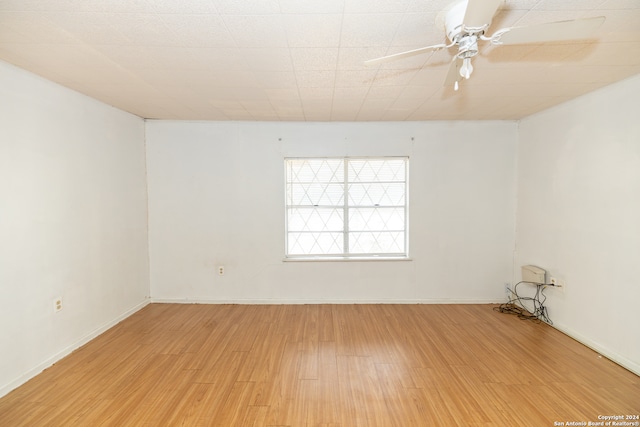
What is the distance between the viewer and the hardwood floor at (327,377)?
1.93 m

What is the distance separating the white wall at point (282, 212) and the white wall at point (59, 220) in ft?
1.66

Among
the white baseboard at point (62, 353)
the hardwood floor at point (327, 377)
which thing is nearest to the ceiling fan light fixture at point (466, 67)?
the hardwood floor at point (327, 377)

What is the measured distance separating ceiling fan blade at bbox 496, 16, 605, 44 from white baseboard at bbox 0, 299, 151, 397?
388 cm

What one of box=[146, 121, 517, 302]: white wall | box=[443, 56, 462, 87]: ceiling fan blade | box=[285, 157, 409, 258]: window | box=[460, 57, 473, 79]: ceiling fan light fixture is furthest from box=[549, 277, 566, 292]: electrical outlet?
box=[460, 57, 473, 79]: ceiling fan light fixture

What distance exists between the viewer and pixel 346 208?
3959mm

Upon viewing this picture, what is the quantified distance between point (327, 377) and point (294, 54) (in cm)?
245

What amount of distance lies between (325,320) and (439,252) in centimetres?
179

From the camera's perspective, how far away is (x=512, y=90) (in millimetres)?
2688

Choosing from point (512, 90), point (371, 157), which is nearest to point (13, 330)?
point (371, 157)

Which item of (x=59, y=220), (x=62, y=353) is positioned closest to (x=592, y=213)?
(x=59, y=220)

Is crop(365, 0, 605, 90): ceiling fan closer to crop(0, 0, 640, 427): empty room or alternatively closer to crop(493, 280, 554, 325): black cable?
crop(0, 0, 640, 427): empty room

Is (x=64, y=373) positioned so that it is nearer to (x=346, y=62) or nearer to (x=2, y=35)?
(x=2, y=35)

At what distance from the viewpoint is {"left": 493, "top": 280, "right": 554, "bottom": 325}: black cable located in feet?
11.0

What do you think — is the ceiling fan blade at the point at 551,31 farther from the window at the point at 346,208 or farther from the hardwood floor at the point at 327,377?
the window at the point at 346,208
